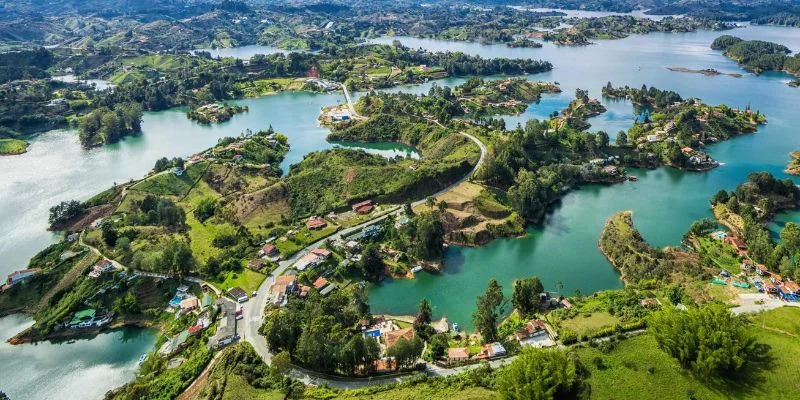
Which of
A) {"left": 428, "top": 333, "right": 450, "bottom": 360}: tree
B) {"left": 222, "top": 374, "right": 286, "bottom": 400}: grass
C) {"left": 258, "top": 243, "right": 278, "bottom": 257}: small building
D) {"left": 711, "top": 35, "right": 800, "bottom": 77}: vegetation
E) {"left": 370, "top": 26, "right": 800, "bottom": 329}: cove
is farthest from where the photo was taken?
{"left": 711, "top": 35, "right": 800, "bottom": 77}: vegetation

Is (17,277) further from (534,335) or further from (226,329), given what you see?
(534,335)

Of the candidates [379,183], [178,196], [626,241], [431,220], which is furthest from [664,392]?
[178,196]

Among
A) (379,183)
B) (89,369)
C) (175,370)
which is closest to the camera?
(175,370)

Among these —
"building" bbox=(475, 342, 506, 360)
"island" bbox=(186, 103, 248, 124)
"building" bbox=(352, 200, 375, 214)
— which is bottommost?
"building" bbox=(475, 342, 506, 360)

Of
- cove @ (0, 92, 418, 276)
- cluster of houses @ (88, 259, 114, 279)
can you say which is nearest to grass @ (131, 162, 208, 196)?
cove @ (0, 92, 418, 276)

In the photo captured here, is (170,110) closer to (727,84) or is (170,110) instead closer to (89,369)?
(89,369)

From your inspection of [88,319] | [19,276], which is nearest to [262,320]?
[88,319]

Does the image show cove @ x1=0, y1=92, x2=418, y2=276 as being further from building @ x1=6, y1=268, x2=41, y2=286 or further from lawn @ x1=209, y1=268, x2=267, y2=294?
lawn @ x1=209, y1=268, x2=267, y2=294
